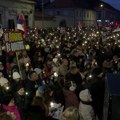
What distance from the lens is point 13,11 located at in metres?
43.7

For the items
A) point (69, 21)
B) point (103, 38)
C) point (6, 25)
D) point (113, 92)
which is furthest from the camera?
point (69, 21)

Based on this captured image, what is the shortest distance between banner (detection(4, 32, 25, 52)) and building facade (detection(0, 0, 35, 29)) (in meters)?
28.8

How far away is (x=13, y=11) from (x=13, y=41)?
32497 mm

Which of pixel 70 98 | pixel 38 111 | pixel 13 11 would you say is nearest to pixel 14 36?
pixel 70 98

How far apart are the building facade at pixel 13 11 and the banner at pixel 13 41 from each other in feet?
94.4

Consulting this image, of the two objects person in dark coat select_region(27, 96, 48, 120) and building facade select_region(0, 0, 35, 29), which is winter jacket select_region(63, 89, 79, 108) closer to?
person in dark coat select_region(27, 96, 48, 120)

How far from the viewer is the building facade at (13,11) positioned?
41375 millimetres

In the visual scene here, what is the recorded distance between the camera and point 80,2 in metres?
90.8

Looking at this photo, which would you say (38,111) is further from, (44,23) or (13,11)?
(44,23)

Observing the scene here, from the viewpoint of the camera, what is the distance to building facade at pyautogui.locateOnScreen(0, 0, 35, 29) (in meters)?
41.4

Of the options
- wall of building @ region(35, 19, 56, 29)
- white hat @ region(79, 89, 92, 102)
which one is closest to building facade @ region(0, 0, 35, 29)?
wall of building @ region(35, 19, 56, 29)

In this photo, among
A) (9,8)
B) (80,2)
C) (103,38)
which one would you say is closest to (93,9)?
(80,2)

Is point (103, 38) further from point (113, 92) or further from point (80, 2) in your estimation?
point (80, 2)

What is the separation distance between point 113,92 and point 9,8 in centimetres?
3975
